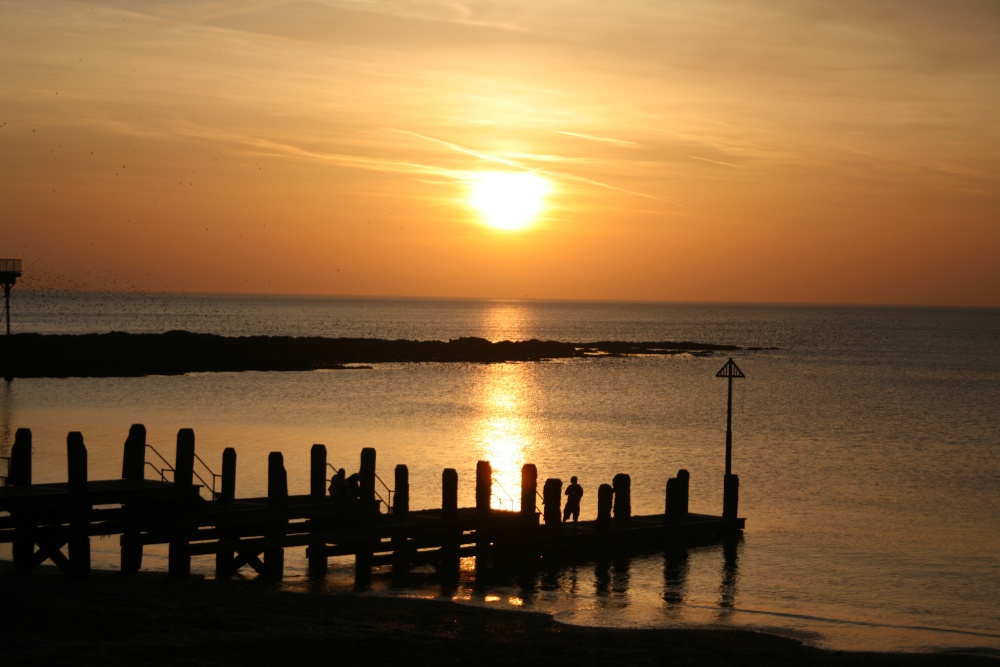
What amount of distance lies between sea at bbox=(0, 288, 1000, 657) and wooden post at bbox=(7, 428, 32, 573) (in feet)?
9.79

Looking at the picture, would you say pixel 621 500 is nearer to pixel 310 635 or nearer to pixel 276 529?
pixel 276 529

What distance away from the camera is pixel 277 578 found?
73.1 ft

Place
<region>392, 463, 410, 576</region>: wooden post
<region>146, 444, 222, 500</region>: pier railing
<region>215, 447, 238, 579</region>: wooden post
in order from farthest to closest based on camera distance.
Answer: <region>146, 444, 222, 500</region>: pier railing → <region>392, 463, 410, 576</region>: wooden post → <region>215, 447, 238, 579</region>: wooden post

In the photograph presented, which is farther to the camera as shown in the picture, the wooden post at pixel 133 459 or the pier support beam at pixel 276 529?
the pier support beam at pixel 276 529

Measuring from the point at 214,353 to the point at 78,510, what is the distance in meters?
78.5

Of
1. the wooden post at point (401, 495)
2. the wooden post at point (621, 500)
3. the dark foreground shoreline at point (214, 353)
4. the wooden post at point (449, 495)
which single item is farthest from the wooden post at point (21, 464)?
the dark foreground shoreline at point (214, 353)

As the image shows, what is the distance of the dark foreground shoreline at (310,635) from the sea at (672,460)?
1.75 metres

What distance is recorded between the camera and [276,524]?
74.4ft

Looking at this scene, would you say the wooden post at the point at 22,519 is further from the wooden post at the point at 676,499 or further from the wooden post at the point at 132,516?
the wooden post at the point at 676,499

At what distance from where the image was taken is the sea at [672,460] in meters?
23.3

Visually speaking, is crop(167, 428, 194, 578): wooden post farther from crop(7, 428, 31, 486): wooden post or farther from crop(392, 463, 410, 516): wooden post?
crop(392, 463, 410, 516): wooden post

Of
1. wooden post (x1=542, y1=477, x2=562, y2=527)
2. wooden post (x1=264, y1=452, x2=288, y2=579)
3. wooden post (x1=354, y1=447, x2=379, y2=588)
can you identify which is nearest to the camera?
wooden post (x1=264, y1=452, x2=288, y2=579)

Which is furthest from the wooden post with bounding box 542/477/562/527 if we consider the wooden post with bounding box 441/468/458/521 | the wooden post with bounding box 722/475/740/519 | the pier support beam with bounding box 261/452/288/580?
the pier support beam with bounding box 261/452/288/580

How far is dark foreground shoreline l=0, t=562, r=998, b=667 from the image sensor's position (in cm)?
1509
